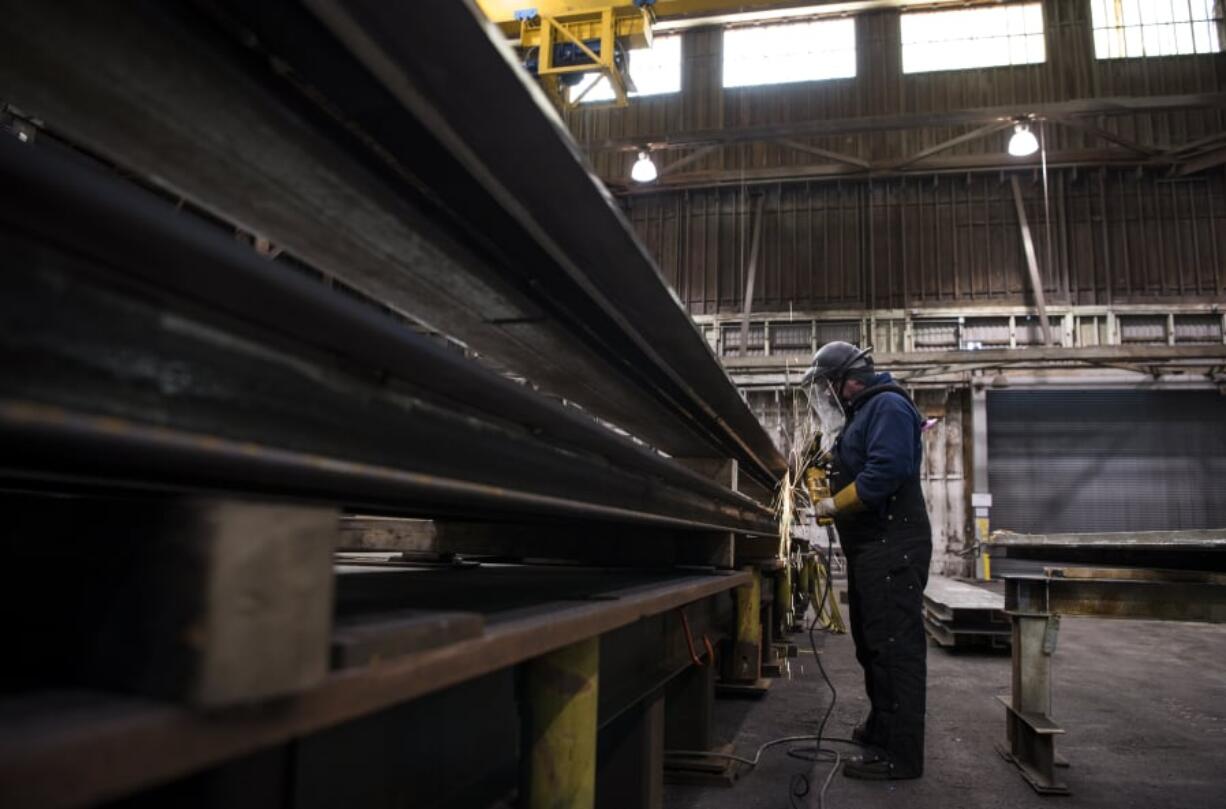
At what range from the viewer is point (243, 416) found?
2.44 ft

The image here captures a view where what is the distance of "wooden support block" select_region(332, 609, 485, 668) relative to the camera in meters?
0.72

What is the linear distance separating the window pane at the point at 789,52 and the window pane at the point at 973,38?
0.93 m

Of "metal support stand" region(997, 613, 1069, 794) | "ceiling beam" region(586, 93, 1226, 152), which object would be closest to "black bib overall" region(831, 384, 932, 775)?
"metal support stand" region(997, 613, 1069, 794)

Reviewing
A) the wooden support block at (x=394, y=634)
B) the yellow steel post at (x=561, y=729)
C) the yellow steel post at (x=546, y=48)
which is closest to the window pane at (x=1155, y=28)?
the yellow steel post at (x=546, y=48)

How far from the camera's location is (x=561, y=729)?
128cm

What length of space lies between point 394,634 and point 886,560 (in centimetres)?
283

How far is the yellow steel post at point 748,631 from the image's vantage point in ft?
12.1

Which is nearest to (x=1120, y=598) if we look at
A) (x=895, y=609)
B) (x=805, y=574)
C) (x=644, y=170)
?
(x=895, y=609)

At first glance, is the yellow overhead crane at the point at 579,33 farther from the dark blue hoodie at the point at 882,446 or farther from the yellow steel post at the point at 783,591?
the dark blue hoodie at the point at 882,446

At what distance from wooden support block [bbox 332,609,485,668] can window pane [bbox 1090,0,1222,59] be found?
1439 cm

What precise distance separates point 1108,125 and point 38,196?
14698mm

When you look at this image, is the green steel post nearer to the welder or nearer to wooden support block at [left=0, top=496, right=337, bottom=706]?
the welder

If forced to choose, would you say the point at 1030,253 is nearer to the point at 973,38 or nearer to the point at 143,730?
the point at 973,38

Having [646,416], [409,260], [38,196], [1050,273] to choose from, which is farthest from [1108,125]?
[38,196]
